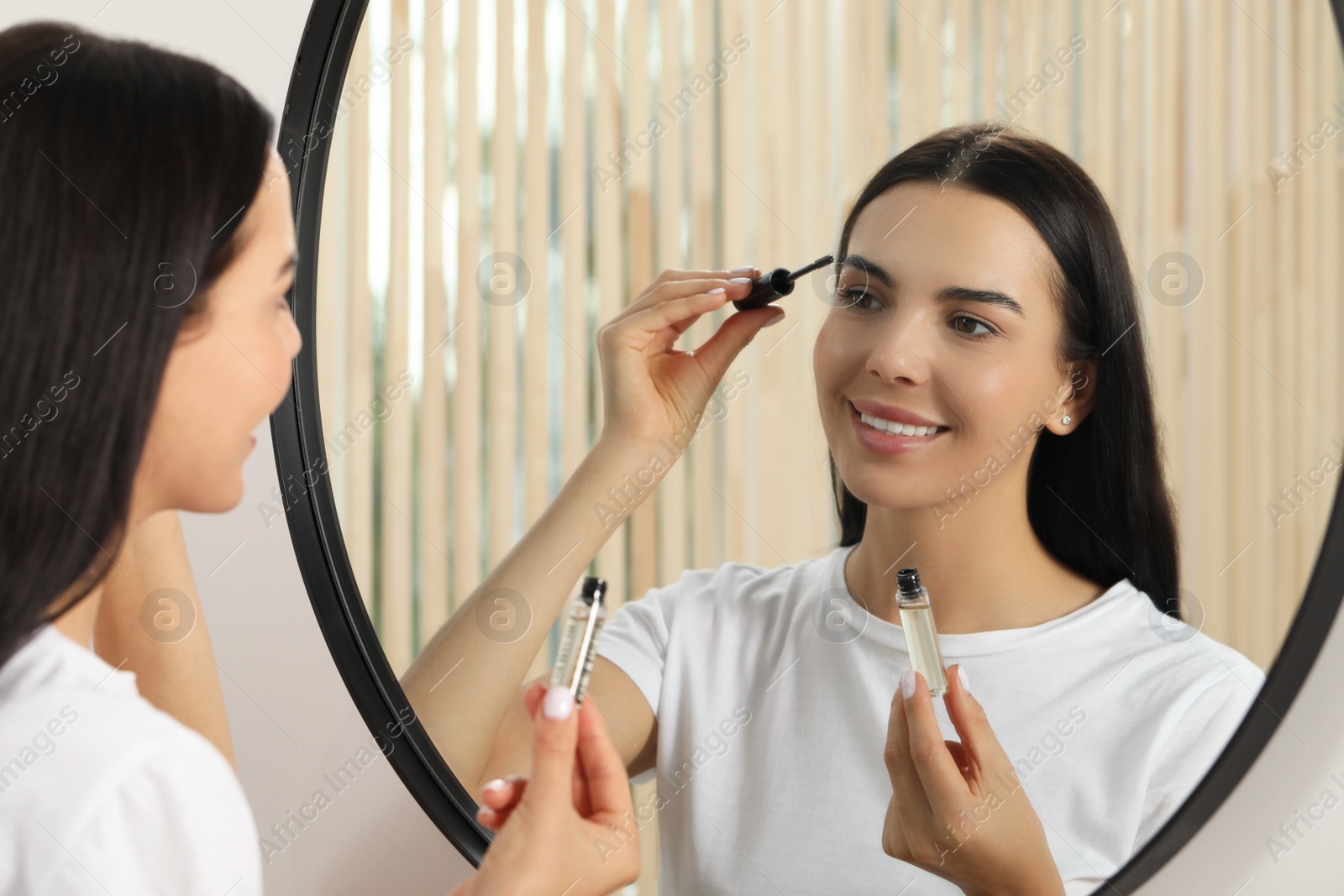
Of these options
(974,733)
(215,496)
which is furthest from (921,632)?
(215,496)

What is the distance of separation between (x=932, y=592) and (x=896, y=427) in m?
0.10

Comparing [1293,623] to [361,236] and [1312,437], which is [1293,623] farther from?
[361,236]

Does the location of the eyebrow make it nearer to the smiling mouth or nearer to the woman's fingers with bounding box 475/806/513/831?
the smiling mouth

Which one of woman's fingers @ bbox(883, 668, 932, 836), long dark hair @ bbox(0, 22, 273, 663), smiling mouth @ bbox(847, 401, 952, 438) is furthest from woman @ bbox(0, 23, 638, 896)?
smiling mouth @ bbox(847, 401, 952, 438)

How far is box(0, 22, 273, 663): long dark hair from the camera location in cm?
35

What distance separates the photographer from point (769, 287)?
546mm

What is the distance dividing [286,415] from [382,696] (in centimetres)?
17

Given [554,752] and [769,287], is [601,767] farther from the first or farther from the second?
[769,287]

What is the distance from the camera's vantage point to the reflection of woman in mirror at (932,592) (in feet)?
1.58

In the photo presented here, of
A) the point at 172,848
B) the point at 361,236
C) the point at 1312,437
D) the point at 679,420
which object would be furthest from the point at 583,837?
the point at 1312,437

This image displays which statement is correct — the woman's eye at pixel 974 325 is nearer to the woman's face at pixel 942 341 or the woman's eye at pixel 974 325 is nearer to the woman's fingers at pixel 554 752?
the woman's face at pixel 942 341

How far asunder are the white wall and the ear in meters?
0.42

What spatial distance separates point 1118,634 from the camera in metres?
0.51

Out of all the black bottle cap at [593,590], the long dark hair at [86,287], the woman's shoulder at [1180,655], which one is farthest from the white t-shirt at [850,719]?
the long dark hair at [86,287]
